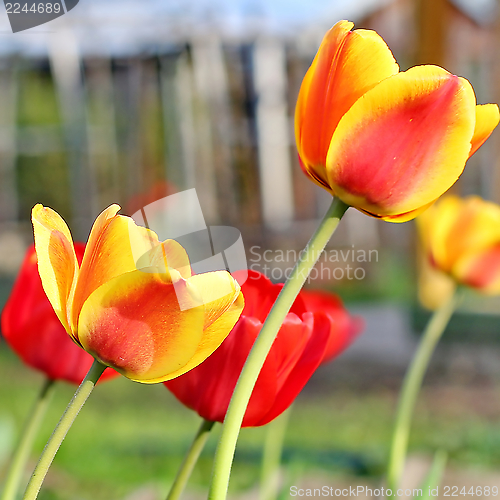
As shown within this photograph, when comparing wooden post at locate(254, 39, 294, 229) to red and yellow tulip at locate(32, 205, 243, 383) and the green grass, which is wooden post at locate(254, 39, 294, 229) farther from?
red and yellow tulip at locate(32, 205, 243, 383)

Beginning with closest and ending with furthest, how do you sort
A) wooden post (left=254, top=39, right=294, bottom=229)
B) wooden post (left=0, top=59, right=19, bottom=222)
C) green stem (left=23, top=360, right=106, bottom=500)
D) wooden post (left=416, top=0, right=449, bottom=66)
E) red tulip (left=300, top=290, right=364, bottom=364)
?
green stem (left=23, top=360, right=106, bottom=500) < red tulip (left=300, top=290, right=364, bottom=364) < wooden post (left=416, top=0, right=449, bottom=66) < wooden post (left=0, top=59, right=19, bottom=222) < wooden post (left=254, top=39, right=294, bottom=229)

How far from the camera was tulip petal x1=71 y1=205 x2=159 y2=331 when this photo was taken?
14 cm

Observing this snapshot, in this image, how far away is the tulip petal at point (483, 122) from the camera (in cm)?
16

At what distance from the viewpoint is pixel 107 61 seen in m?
4.30

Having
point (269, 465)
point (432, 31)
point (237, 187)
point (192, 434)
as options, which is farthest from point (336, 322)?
point (237, 187)

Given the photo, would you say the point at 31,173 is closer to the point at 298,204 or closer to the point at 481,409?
the point at 298,204

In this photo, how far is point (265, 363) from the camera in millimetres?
164

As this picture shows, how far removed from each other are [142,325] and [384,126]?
0.25 ft

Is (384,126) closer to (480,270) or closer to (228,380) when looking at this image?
(228,380)

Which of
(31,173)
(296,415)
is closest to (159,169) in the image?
(31,173)

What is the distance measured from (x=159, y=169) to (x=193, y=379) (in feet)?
13.8

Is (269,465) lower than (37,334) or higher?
lower

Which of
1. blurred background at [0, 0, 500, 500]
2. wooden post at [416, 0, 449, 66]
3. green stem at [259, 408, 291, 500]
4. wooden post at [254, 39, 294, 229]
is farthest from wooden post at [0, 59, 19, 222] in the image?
green stem at [259, 408, 291, 500]

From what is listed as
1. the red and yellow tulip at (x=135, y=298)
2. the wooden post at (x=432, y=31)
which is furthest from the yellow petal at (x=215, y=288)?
the wooden post at (x=432, y=31)
